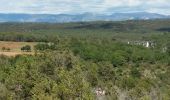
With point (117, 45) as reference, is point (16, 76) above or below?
above

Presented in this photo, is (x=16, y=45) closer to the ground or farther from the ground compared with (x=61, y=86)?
closer to the ground

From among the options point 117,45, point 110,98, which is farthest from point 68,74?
point 117,45

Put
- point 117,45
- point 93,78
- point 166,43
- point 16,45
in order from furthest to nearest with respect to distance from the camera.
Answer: point 166,43
point 16,45
point 117,45
point 93,78

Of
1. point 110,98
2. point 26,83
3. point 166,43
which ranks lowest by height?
point 166,43

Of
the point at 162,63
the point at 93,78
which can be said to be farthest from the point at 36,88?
the point at 162,63

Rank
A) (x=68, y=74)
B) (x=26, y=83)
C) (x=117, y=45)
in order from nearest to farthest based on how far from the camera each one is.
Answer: (x=68, y=74) < (x=26, y=83) < (x=117, y=45)

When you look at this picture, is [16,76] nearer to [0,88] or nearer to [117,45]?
[0,88]

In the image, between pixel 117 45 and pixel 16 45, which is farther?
pixel 16 45

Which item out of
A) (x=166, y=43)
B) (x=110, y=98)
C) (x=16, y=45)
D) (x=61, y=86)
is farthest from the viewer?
(x=166, y=43)

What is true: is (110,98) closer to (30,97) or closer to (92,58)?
(30,97)
